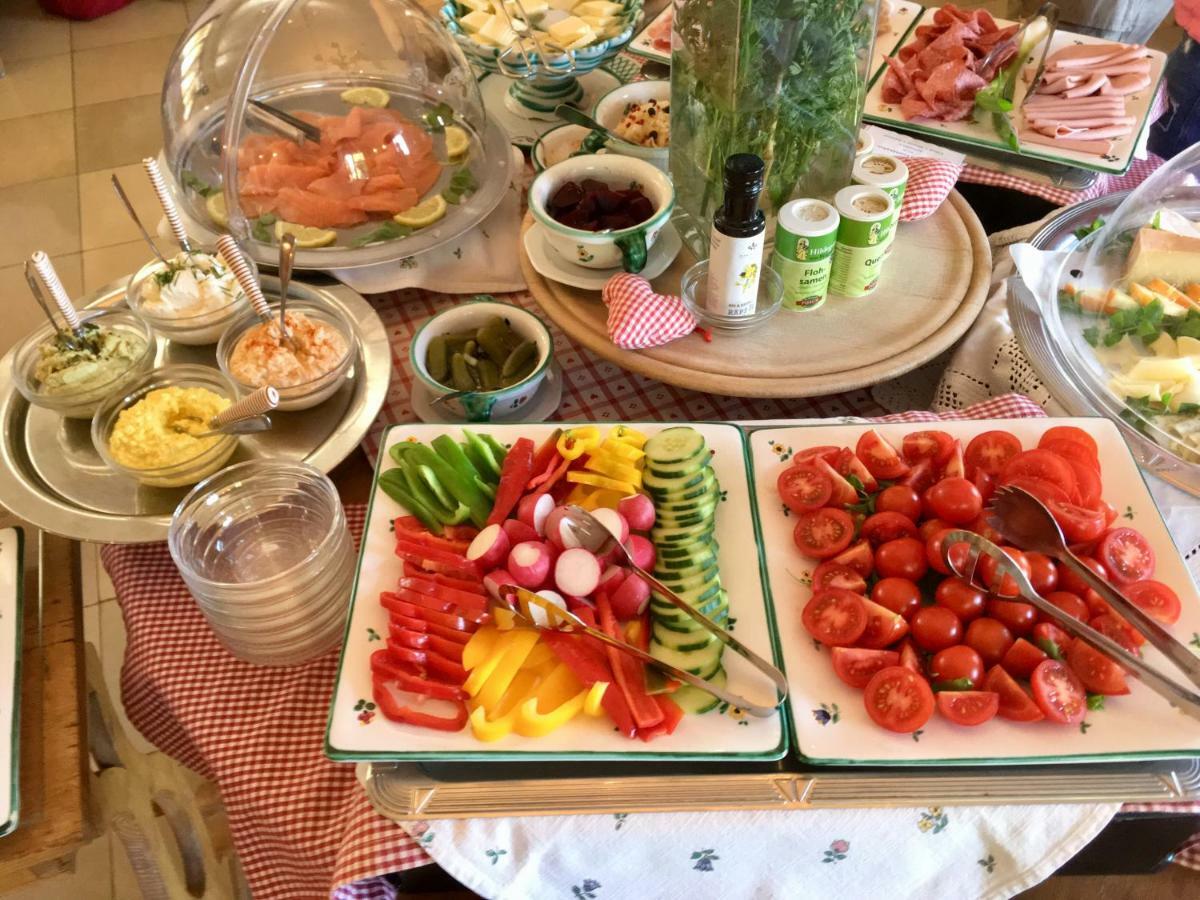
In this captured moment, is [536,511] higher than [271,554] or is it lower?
higher

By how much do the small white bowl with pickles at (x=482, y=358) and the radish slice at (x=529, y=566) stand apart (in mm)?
310

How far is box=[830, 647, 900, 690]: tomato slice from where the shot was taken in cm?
83

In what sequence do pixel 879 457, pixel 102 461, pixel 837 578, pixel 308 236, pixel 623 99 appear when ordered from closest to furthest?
pixel 837 578, pixel 879 457, pixel 102 461, pixel 308 236, pixel 623 99

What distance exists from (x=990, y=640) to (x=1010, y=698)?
0.06 m

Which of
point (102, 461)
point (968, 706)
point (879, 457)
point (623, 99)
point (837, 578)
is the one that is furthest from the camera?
point (623, 99)

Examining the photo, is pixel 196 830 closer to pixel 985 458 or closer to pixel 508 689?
pixel 508 689

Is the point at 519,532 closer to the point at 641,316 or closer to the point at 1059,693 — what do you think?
the point at 641,316

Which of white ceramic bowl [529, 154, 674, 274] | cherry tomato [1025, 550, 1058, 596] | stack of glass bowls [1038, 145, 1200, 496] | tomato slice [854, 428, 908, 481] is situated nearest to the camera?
cherry tomato [1025, 550, 1058, 596]

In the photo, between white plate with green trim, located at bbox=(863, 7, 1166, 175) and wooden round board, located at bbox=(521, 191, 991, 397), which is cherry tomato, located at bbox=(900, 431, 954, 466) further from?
white plate with green trim, located at bbox=(863, 7, 1166, 175)

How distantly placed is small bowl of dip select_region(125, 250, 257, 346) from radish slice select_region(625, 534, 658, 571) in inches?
28.1

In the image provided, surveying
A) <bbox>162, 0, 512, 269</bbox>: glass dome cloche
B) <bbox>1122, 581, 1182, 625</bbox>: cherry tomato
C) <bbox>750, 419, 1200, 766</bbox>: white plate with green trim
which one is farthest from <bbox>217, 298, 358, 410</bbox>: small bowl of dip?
<bbox>1122, 581, 1182, 625</bbox>: cherry tomato

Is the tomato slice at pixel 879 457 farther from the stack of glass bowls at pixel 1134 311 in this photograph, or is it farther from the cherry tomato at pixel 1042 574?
the stack of glass bowls at pixel 1134 311

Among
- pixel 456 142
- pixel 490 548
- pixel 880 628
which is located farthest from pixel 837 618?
pixel 456 142

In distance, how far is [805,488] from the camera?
3.17 feet
